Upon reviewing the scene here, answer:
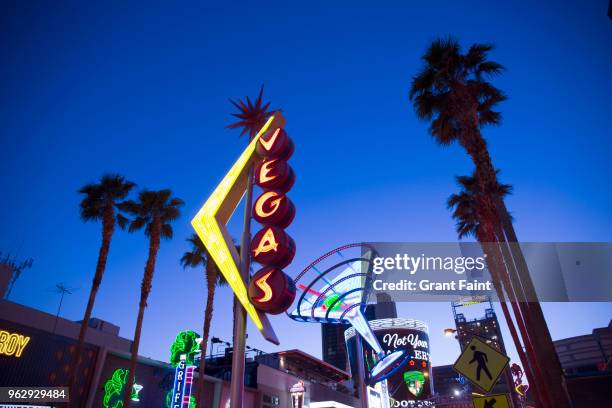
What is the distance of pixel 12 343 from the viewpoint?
17.3m

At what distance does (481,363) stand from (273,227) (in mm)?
5438

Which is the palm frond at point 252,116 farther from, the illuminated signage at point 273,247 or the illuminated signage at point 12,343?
the illuminated signage at point 12,343

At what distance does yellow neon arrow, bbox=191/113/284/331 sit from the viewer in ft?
29.6

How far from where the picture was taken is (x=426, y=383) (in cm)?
8925

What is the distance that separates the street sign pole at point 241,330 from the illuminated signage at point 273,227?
343 millimetres

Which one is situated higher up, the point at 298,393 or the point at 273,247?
the point at 298,393

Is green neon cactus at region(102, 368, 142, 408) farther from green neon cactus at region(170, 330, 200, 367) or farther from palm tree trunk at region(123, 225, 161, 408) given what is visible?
green neon cactus at region(170, 330, 200, 367)

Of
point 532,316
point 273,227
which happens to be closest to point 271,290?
point 273,227

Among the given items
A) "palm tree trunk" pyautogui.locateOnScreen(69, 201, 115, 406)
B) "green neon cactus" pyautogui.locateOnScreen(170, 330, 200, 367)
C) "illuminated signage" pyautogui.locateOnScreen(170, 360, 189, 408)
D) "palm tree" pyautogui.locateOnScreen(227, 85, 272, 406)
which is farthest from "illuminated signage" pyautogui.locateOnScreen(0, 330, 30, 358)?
"palm tree" pyautogui.locateOnScreen(227, 85, 272, 406)

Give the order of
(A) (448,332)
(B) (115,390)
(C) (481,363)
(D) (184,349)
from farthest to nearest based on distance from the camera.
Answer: (A) (448,332), (D) (184,349), (B) (115,390), (C) (481,363)

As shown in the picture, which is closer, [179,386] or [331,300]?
[179,386]

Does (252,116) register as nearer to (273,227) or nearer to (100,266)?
(273,227)

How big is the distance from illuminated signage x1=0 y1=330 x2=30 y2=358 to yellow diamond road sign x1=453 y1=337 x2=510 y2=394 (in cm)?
1813

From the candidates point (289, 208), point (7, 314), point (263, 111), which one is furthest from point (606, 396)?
point (7, 314)
